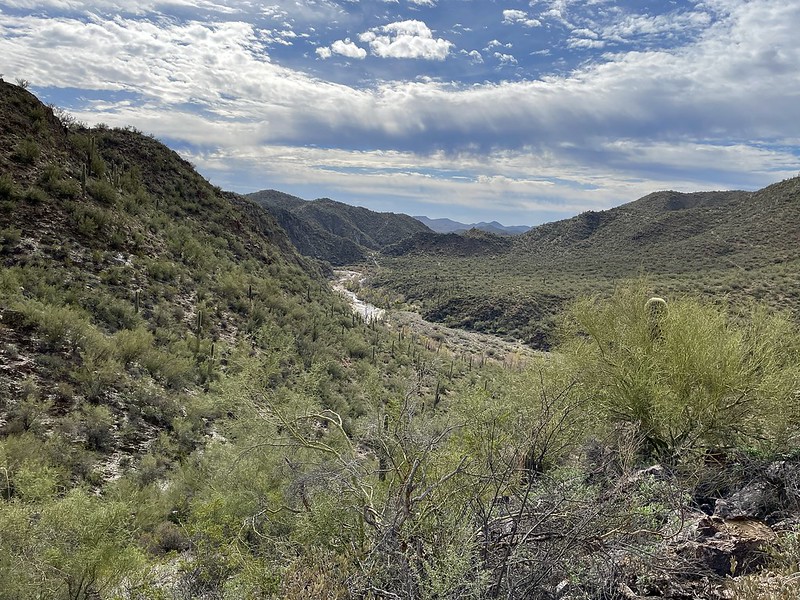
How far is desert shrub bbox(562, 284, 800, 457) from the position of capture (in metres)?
7.03

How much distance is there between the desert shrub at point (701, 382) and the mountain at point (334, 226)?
9870cm

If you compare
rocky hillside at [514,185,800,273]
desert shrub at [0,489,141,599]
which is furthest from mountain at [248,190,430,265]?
desert shrub at [0,489,141,599]

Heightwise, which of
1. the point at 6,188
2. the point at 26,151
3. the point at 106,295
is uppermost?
the point at 26,151

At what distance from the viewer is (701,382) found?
746 centimetres

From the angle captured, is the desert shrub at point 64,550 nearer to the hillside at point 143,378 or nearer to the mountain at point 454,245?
the hillside at point 143,378

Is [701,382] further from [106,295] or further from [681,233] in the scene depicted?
[681,233]

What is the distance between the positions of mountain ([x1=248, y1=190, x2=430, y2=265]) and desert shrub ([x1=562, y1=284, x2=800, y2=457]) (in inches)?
3886

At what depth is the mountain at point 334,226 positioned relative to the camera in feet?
363

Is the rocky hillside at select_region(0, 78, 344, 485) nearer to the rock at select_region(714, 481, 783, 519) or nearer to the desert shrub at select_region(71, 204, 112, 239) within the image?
the desert shrub at select_region(71, 204, 112, 239)

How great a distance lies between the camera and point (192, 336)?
15.4m

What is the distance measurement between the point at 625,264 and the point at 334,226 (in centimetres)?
9726

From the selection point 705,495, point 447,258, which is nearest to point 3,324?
point 705,495

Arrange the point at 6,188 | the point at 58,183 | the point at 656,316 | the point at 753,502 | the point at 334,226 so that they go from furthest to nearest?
the point at 334,226 → the point at 58,183 → the point at 6,188 → the point at 656,316 → the point at 753,502

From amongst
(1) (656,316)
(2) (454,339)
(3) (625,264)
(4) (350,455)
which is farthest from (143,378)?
(3) (625,264)
